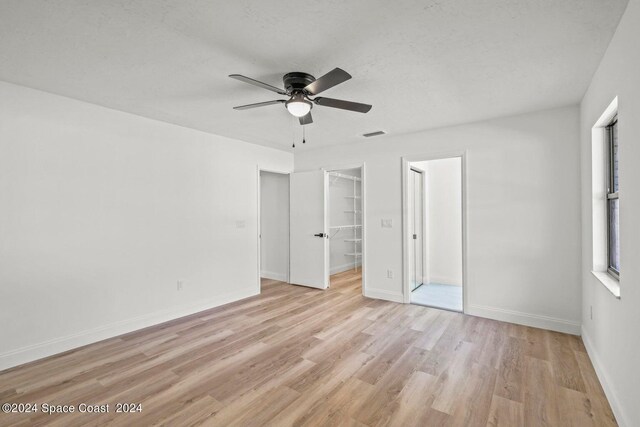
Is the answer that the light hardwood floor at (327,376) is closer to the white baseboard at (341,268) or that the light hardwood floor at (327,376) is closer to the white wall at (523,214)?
the white wall at (523,214)

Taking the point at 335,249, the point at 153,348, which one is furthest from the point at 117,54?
the point at 335,249

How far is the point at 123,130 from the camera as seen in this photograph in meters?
3.41

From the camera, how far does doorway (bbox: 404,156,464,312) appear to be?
5227mm

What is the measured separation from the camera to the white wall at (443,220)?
5.32 metres

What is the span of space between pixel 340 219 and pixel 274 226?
1.66 meters

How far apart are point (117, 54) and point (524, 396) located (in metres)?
3.87

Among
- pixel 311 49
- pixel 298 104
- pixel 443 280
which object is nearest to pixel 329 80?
pixel 311 49

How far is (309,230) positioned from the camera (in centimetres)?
536

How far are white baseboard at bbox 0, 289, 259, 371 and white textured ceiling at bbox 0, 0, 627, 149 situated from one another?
2.39 m

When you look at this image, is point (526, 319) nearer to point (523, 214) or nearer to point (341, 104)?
point (523, 214)

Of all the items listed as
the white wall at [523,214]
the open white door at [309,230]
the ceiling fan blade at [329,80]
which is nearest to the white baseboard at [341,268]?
the open white door at [309,230]

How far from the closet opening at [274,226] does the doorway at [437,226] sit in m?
2.41

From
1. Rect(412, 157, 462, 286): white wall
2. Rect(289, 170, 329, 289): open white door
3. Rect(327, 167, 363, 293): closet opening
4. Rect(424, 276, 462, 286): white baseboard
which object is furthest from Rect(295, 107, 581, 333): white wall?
Rect(327, 167, 363, 293): closet opening

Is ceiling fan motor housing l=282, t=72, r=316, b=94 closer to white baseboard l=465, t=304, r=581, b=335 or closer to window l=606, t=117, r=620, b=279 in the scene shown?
window l=606, t=117, r=620, b=279
